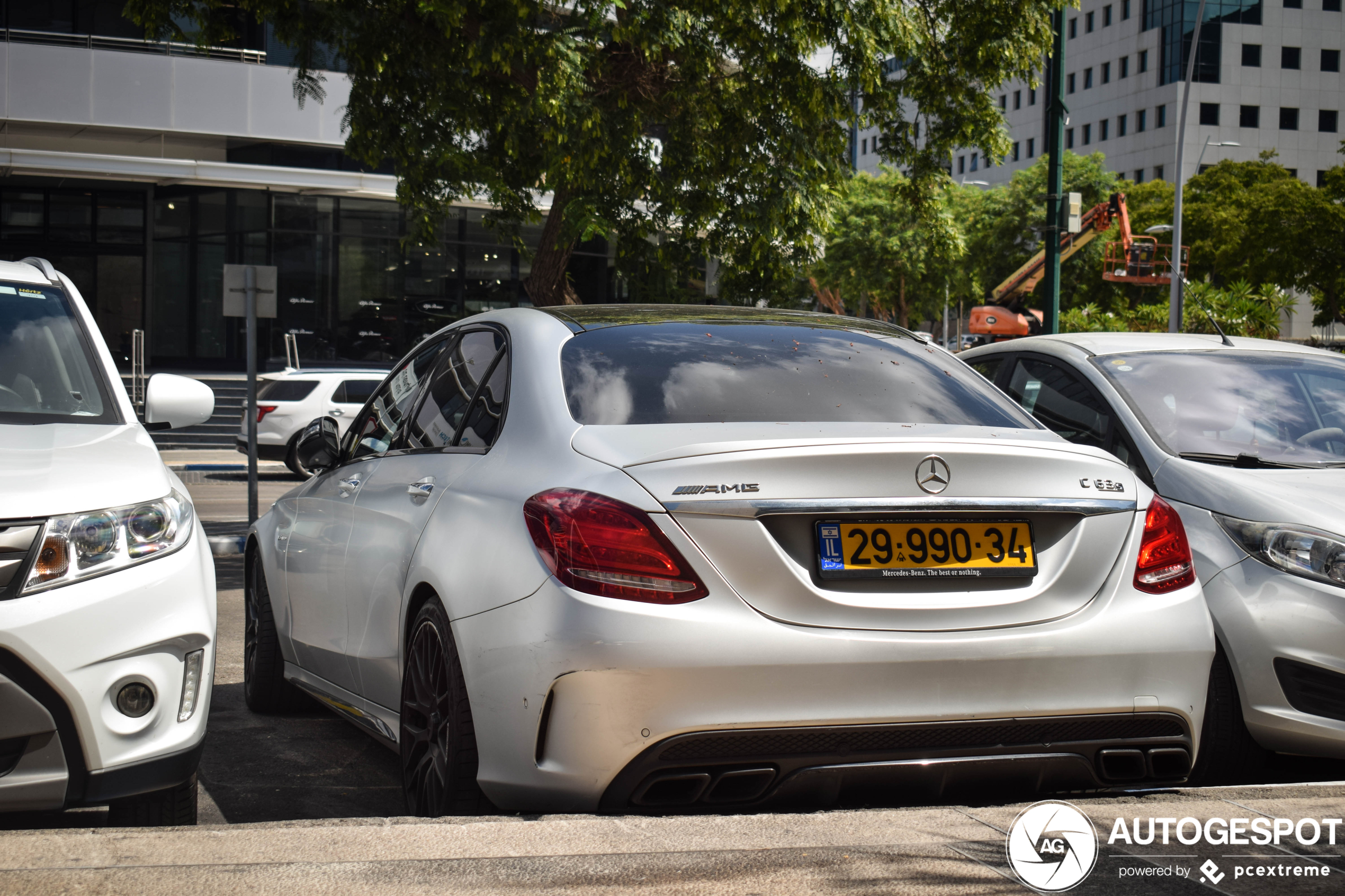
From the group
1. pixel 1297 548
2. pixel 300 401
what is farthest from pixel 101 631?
pixel 300 401

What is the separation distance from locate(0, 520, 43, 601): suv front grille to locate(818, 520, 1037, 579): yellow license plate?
1799 mm

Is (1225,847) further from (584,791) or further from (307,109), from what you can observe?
(307,109)

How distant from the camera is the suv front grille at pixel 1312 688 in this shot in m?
4.10

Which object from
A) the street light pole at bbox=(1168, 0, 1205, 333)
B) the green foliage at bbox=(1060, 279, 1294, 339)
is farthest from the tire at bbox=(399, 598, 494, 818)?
the green foliage at bbox=(1060, 279, 1294, 339)

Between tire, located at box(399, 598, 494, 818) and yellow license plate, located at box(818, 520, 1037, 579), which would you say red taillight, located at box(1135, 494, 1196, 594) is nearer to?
yellow license plate, located at box(818, 520, 1037, 579)

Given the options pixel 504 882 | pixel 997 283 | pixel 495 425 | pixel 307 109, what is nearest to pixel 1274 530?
pixel 495 425

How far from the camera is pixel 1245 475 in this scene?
4629 millimetres

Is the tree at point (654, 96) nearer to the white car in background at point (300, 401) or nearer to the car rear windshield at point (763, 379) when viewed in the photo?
the white car in background at point (300, 401)

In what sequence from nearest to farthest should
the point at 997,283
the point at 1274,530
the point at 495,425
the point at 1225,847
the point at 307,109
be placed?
1. the point at 1225,847
2. the point at 495,425
3. the point at 1274,530
4. the point at 307,109
5. the point at 997,283

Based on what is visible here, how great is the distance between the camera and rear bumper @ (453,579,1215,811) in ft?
9.48

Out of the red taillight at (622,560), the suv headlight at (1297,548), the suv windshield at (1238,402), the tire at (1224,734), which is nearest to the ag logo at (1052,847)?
the red taillight at (622,560)

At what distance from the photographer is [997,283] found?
62.1 metres

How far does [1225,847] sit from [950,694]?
65 centimetres

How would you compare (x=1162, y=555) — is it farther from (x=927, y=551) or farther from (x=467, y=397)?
(x=467, y=397)
